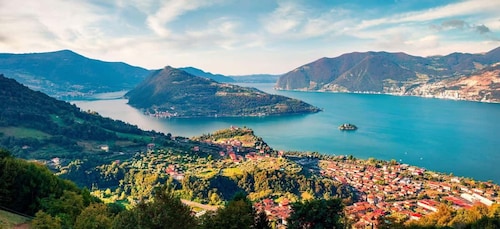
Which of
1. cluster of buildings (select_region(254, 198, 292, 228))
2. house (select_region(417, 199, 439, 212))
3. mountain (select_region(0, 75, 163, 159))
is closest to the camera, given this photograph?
cluster of buildings (select_region(254, 198, 292, 228))

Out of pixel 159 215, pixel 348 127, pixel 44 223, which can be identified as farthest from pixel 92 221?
pixel 348 127

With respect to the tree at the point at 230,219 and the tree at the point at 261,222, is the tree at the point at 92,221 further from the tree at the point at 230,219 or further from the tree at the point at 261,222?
the tree at the point at 261,222

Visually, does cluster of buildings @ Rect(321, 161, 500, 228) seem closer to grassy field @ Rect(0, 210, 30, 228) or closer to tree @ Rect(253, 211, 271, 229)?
tree @ Rect(253, 211, 271, 229)

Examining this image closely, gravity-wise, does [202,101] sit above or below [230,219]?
below

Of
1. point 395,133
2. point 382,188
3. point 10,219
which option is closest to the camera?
point 10,219

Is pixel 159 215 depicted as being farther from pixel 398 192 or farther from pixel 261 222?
pixel 398 192

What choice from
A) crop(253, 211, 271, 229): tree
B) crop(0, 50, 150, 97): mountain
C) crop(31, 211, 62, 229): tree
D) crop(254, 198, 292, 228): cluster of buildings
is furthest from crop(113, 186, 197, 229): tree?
crop(0, 50, 150, 97): mountain

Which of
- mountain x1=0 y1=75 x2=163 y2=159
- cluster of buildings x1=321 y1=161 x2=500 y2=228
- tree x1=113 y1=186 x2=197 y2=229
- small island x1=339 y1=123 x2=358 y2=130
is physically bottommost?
cluster of buildings x1=321 y1=161 x2=500 y2=228
